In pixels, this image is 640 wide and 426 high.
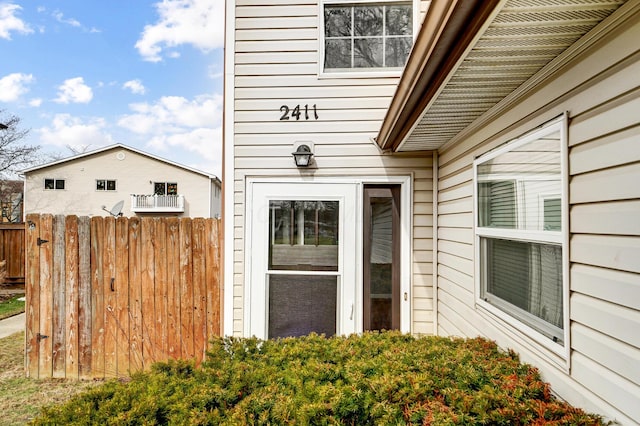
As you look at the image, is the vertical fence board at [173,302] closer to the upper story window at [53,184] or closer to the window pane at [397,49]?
the window pane at [397,49]

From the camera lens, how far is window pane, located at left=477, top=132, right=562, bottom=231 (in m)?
1.66

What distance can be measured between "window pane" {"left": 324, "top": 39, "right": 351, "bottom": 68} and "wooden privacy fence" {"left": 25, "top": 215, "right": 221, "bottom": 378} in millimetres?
2062

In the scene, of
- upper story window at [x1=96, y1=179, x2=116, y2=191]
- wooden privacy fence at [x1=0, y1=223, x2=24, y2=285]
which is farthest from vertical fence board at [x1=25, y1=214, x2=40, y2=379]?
upper story window at [x1=96, y1=179, x2=116, y2=191]

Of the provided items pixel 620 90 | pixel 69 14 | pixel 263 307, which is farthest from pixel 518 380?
pixel 69 14

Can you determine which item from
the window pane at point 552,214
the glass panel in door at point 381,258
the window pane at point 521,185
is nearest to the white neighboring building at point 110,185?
the glass panel in door at point 381,258

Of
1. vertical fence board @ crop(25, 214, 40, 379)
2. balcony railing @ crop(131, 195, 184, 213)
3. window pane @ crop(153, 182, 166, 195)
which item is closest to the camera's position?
vertical fence board @ crop(25, 214, 40, 379)

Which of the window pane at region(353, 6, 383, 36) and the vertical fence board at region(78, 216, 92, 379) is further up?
the window pane at region(353, 6, 383, 36)

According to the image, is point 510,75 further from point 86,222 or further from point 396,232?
point 86,222

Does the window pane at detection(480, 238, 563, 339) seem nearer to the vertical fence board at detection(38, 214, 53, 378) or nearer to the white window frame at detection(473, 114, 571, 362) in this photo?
the white window frame at detection(473, 114, 571, 362)

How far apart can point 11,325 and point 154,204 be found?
13539 millimetres

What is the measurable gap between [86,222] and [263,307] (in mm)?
2116

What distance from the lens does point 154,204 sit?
59.2 ft

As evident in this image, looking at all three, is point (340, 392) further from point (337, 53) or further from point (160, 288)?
point (337, 53)

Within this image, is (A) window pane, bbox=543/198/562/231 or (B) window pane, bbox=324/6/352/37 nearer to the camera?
(A) window pane, bbox=543/198/562/231
